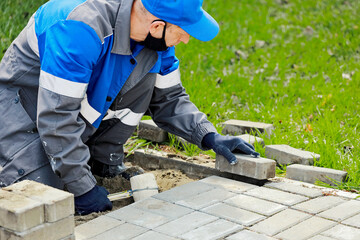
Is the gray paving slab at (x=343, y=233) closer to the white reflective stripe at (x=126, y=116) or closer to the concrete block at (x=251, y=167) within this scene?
the concrete block at (x=251, y=167)

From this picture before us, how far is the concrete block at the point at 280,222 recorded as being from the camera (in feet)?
10.3

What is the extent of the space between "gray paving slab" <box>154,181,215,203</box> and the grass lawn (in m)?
0.84

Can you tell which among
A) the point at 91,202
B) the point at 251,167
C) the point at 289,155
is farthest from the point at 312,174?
the point at 91,202

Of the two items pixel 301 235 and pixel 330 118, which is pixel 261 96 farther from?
pixel 301 235

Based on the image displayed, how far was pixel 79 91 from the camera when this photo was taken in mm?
3336

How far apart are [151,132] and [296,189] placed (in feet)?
4.70

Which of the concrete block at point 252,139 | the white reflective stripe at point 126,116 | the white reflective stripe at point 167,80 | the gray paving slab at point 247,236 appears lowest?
the gray paving slab at point 247,236

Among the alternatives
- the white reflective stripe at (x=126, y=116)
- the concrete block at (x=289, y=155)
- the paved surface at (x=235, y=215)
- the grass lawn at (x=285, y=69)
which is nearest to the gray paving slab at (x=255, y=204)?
the paved surface at (x=235, y=215)

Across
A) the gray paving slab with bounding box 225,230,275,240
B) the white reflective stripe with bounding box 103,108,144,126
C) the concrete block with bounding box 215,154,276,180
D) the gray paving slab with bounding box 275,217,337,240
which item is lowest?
the gray paving slab with bounding box 225,230,275,240

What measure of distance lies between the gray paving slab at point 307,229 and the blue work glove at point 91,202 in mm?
1107

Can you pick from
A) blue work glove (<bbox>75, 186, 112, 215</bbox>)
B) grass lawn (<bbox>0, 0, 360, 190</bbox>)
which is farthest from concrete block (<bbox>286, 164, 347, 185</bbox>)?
blue work glove (<bbox>75, 186, 112, 215</bbox>)

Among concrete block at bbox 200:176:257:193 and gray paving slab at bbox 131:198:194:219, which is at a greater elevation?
concrete block at bbox 200:176:257:193

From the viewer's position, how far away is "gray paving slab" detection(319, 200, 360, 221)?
3314mm

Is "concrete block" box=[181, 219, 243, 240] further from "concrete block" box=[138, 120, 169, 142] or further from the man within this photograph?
"concrete block" box=[138, 120, 169, 142]
